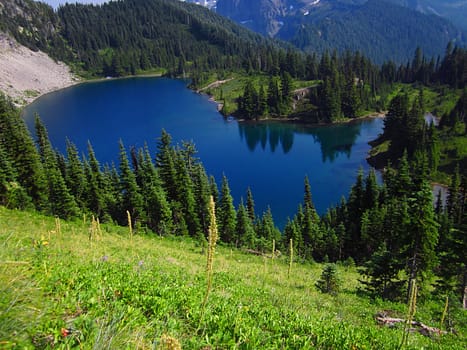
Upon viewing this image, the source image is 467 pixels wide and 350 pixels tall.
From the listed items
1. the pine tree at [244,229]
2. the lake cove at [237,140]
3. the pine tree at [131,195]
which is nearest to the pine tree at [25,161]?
the pine tree at [131,195]

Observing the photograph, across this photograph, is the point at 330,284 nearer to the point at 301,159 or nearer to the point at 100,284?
the point at 100,284

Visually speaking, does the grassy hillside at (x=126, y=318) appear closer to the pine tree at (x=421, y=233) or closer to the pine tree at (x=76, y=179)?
the pine tree at (x=421, y=233)

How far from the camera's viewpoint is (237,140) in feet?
354

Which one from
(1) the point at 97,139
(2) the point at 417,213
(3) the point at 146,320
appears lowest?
(1) the point at 97,139

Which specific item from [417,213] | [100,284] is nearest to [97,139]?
[417,213]

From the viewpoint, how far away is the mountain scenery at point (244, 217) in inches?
238

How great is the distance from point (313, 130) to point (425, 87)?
225 feet

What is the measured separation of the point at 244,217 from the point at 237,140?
2483 inches

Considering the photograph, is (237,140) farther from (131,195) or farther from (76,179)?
(76,179)

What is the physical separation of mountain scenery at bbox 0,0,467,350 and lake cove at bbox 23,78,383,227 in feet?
2.53

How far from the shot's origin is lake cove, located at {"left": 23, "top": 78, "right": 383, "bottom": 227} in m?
75.0

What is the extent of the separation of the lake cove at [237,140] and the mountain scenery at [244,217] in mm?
771

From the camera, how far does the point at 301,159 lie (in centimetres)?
9269

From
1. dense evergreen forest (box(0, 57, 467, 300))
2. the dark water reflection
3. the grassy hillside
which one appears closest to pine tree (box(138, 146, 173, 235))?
dense evergreen forest (box(0, 57, 467, 300))
